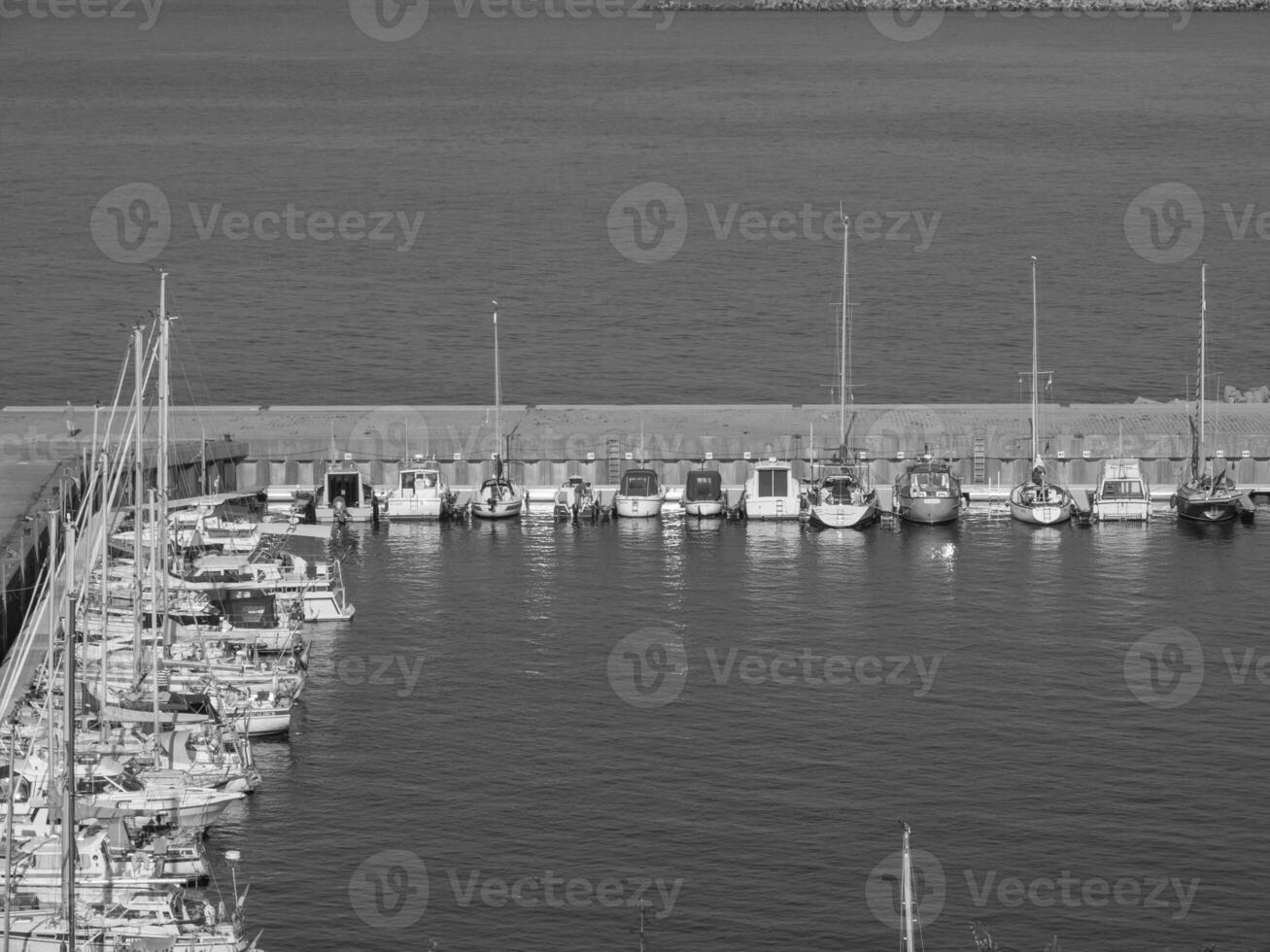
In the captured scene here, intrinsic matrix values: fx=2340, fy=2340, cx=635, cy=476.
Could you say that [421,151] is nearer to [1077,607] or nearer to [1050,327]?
[1050,327]

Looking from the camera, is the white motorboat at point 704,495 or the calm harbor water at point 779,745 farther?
the white motorboat at point 704,495

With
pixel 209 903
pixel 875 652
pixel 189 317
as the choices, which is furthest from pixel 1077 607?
pixel 189 317

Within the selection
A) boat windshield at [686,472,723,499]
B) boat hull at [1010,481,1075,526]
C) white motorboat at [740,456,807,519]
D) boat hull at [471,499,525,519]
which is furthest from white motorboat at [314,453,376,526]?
boat hull at [1010,481,1075,526]

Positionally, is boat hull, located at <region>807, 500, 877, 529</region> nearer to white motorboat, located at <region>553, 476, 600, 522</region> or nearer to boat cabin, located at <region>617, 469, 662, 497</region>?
boat cabin, located at <region>617, 469, 662, 497</region>

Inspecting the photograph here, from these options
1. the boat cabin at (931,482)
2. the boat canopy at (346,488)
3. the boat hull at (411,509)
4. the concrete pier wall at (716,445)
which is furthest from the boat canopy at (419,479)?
the boat cabin at (931,482)

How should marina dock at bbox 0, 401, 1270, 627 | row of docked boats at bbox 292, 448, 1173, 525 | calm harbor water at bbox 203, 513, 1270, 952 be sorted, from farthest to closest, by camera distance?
marina dock at bbox 0, 401, 1270, 627 → row of docked boats at bbox 292, 448, 1173, 525 → calm harbor water at bbox 203, 513, 1270, 952

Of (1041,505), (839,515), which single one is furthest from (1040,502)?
(839,515)

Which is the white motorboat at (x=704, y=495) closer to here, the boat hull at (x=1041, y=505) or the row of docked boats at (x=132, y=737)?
the boat hull at (x=1041, y=505)

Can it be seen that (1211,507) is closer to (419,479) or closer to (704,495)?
(704,495)
